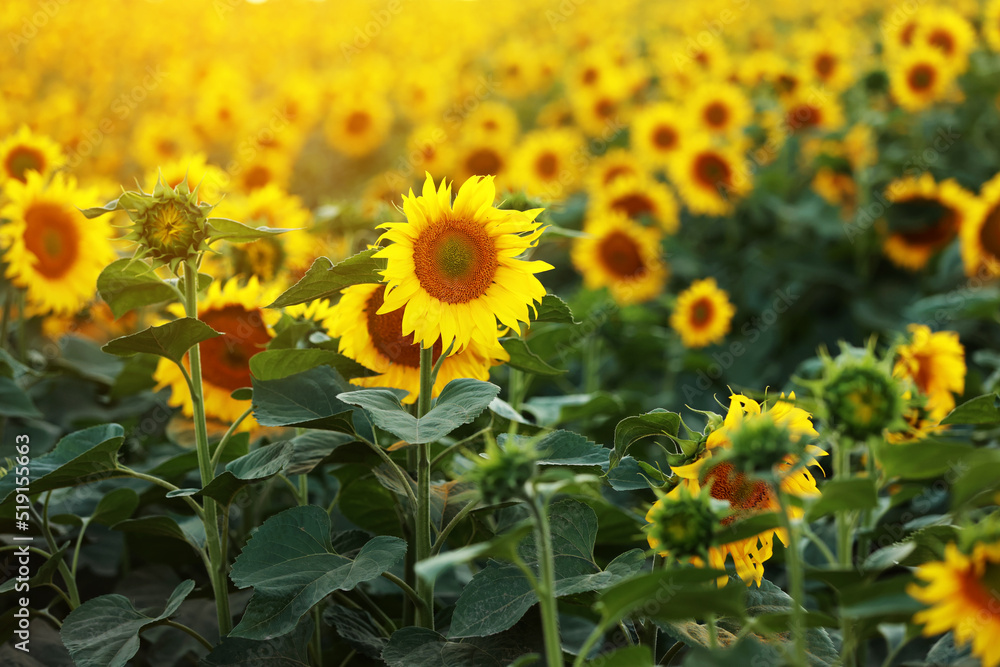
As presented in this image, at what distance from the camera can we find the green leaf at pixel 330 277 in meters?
1.12

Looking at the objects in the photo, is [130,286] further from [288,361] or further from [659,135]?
[659,135]

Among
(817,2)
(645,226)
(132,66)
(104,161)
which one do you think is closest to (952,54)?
→ (645,226)

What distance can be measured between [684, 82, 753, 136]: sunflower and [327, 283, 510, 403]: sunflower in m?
2.92

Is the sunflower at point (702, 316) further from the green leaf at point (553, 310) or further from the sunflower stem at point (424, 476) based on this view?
the sunflower stem at point (424, 476)

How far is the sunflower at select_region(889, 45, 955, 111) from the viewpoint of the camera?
3.62m

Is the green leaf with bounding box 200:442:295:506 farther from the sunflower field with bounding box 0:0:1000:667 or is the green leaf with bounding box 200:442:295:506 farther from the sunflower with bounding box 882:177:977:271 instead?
the sunflower with bounding box 882:177:977:271

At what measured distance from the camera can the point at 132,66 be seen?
7180mm

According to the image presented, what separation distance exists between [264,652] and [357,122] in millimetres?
4397

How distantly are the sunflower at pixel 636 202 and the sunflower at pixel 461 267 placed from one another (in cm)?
220

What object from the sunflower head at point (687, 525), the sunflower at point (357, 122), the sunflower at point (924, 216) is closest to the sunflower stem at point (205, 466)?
the sunflower head at point (687, 525)

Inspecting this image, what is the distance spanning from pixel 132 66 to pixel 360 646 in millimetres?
7224

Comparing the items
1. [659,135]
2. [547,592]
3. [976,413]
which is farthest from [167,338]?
[659,135]

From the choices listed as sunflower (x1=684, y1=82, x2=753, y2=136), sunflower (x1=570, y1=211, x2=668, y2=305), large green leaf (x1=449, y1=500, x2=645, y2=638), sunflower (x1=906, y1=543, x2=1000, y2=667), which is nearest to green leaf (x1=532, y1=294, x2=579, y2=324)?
large green leaf (x1=449, y1=500, x2=645, y2=638)

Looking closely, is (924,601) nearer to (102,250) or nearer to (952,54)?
(102,250)
